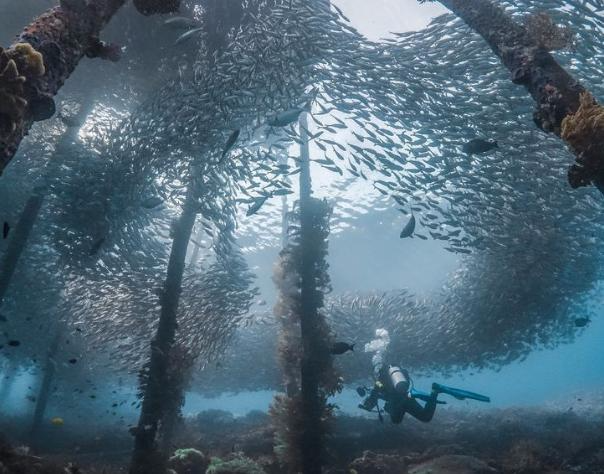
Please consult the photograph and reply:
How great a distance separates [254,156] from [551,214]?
33.6 feet

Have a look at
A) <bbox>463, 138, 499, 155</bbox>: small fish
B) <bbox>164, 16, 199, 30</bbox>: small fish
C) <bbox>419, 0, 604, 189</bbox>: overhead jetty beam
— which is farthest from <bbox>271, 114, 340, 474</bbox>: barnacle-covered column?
<bbox>419, 0, 604, 189</bbox>: overhead jetty beam

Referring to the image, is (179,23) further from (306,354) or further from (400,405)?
(400,405)

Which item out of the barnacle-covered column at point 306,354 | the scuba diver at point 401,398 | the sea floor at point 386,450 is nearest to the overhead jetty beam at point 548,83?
the barnacle-covered column at point 306,354

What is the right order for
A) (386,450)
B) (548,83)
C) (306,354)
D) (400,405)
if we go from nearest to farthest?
(548,83)
(306,354)
(400,405)
(386,450)

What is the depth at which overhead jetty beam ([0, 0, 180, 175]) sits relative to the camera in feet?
9.87

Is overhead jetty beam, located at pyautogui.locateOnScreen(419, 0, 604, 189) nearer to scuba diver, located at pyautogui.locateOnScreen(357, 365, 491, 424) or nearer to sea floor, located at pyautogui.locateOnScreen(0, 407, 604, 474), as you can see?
sea floor, located at pyautogui.locateOnScreen(0, 407, 604, 474)

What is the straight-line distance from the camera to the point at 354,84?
11148 millimetres

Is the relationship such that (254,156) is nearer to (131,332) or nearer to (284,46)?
(284,46)

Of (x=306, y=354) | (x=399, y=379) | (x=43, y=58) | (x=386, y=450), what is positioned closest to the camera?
(x=43, y=58)

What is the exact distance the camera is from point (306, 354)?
34.9 ft

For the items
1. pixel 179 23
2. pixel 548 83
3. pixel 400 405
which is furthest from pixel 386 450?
pixel 179 23

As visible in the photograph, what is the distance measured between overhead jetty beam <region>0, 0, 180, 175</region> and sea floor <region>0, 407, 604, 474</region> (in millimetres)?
5133

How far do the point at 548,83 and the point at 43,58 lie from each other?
5.49m

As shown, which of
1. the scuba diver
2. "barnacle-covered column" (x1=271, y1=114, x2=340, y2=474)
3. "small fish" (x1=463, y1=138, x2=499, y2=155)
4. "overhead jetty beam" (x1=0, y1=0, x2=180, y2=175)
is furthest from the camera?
the scuba diver
